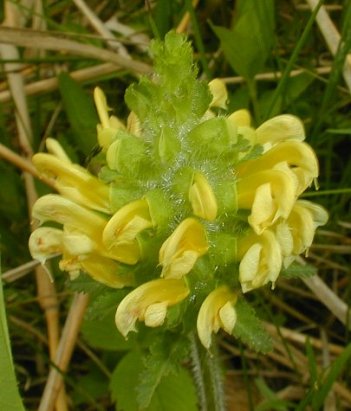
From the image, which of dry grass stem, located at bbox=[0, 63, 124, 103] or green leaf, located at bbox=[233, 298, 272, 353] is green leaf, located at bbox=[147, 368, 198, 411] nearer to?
green leaf, located at bbox=[233, 298, 272, 353]

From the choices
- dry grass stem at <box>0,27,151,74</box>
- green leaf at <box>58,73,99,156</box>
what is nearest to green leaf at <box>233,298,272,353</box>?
green leaf at <box>58,73,99,156</box>

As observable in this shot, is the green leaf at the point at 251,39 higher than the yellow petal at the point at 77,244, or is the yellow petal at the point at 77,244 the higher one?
the yellow petal at the point at 77,244

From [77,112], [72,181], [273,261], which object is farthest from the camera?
[77,112]

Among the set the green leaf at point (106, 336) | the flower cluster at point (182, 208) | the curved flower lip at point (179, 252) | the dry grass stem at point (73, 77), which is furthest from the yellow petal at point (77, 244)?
the dry grass stem at point (73, 77)

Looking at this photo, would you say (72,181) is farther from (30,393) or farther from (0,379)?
(30,393)

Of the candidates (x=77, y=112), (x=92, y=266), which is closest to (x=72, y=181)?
(x=92, y=266)

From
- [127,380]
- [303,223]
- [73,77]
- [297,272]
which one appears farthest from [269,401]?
[73,77]

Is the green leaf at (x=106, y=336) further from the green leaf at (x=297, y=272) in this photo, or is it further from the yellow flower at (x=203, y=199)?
the yellow flower at (x=203, y=199)
